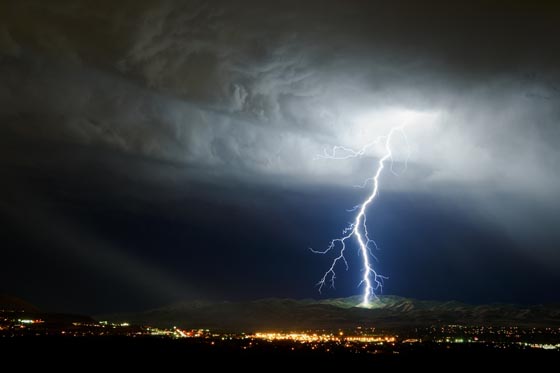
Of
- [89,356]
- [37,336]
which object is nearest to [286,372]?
[89,356]

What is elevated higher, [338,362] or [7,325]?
[7,325]

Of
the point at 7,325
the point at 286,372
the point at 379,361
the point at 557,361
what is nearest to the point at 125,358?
the point at 286,372

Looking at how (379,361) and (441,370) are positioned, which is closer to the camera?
(441,370)

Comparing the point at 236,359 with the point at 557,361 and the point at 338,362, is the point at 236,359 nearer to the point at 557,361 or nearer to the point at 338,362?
the point at 338,362

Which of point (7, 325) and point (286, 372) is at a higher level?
point (7, 325)

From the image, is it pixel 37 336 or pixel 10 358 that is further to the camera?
pixel 37 336

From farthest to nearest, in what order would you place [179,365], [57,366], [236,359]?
1. [236,359]
2. [179,365]
3. [57,366]

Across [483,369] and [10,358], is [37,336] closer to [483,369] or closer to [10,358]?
[10,358]

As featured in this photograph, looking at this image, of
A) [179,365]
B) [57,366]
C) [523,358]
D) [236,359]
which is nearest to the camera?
[57,366]

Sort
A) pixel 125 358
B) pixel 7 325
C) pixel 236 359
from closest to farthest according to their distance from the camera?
pixel 125 358 < pixel 236 359 < pixel 7 325
